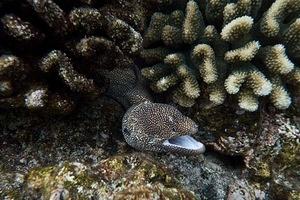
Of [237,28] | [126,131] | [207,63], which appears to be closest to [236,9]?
[237,28]

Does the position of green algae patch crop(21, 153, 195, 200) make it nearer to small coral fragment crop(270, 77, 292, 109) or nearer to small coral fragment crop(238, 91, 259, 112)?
small coral fragment crop(238, 91, 259, 112)

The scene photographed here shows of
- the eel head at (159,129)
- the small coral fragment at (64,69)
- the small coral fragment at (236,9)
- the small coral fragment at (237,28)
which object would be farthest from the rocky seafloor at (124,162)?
the small coral fragment at (236,9)

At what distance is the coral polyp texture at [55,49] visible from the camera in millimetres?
2361

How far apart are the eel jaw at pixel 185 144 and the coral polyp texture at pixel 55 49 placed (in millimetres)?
691

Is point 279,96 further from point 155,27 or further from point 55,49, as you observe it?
point 55,49

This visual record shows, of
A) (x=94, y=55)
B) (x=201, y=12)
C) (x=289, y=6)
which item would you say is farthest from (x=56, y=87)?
(x=289, y=6)

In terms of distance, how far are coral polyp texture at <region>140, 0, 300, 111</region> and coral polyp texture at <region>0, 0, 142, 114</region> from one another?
44 centimetres

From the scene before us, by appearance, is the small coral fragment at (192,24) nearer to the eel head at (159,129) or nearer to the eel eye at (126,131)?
the eel head at (159,129)

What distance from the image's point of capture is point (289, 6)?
288cm

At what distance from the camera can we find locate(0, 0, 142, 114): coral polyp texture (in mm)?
2361

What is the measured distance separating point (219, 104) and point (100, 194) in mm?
1222

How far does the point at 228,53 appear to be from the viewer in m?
2.85

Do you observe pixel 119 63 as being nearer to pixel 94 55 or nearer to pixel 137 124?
pixel 94 55

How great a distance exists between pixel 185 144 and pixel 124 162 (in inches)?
22.3
